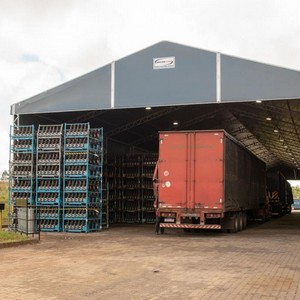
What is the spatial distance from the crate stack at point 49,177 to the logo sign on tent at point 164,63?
4959mm

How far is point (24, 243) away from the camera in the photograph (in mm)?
15438

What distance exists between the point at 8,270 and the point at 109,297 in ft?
11.8

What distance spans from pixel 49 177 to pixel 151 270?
11584 mm

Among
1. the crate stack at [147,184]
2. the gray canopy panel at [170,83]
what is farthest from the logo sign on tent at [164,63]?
the crate stack at [147,184]

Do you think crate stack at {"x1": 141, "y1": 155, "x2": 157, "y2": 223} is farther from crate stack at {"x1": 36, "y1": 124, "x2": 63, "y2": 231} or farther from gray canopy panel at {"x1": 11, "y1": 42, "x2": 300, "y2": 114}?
gray canopy panel at {"x1": 11, "y1": 42, "x2": 300, "y2": 114}

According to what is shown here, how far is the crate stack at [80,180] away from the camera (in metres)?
20.7

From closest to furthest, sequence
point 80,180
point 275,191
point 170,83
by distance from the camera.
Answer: point 170,83
point 80,180
point 275,191

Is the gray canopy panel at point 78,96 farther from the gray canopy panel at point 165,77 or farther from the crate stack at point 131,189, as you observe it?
the crate stack at point 131,189

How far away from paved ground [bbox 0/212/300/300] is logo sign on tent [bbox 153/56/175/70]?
730cm

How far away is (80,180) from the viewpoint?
20.8 meters

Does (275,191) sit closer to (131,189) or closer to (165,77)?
(131,189)

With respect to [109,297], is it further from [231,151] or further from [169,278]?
[231,151]

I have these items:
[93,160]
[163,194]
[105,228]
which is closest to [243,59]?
[163,194]

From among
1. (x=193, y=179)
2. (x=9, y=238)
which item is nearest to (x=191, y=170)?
(x=193, y=179)
